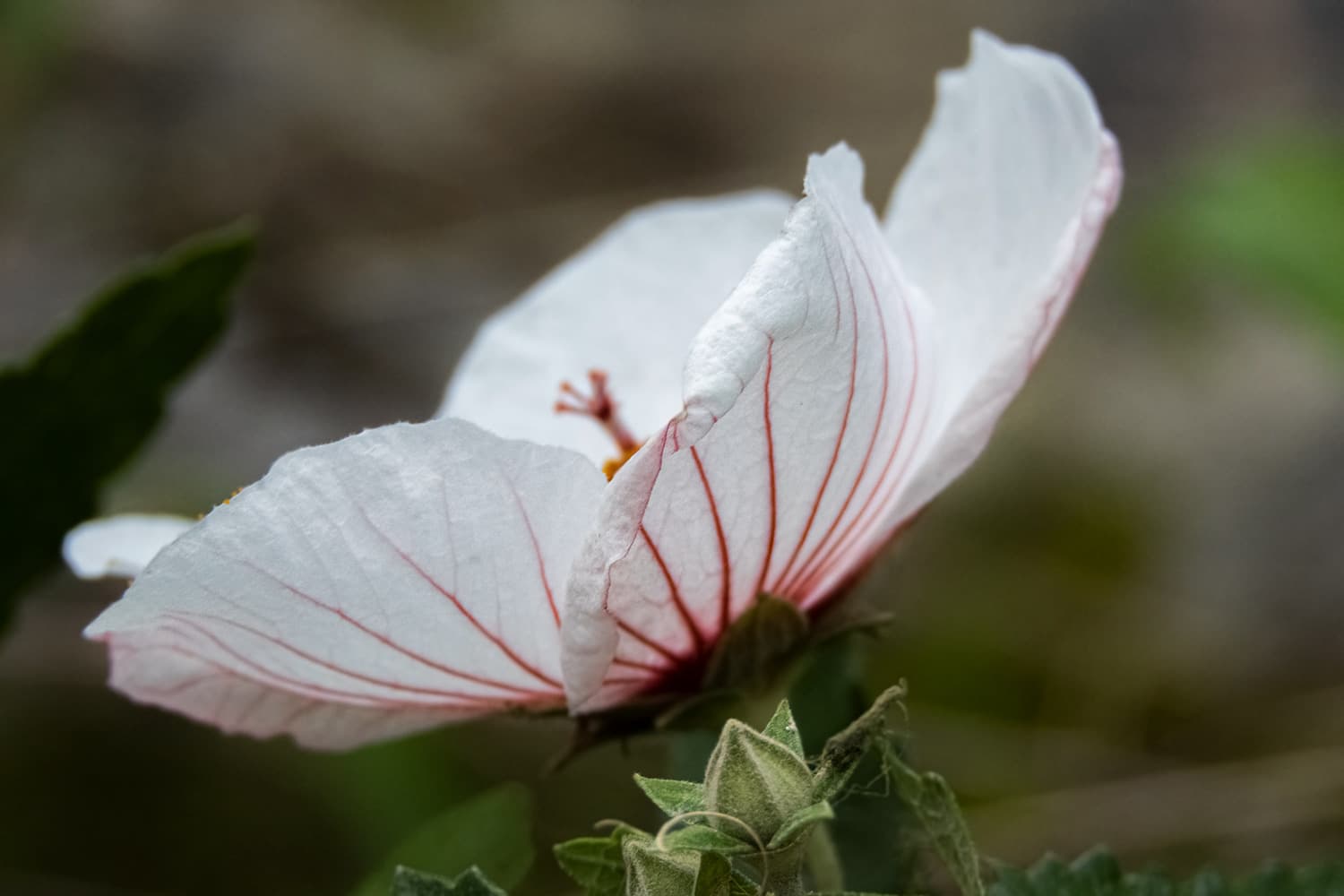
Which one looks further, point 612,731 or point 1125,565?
point 1125,565

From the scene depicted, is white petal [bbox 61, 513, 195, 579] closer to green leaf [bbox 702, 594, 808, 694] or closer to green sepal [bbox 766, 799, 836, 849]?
green leaf [bbox 702, 594, 808, 694]

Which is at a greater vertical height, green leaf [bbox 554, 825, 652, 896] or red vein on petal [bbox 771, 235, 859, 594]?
red vein on petal [bbox 771, 235, 859, 594]

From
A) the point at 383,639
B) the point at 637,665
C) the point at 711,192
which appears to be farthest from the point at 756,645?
the point at 711,192

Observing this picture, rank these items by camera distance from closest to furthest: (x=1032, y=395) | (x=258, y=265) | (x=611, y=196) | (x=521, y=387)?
(x=521, y=387)
(x=1032, y=395)
(x=258, y=265)
(x=611, y=196)

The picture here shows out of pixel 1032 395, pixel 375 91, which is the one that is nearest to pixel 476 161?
pixel 375 91

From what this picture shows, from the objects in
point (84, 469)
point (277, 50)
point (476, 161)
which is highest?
point (277, 50)

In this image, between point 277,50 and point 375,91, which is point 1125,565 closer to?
point 375,91

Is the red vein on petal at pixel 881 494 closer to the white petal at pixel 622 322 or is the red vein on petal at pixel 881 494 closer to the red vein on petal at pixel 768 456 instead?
the red vein on petal at pixel 768 456

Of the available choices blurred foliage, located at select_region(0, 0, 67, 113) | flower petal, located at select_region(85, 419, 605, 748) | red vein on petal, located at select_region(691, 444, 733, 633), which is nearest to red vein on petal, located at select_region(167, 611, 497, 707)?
flower petal, located at select_region(85, 419, 605, 748)
